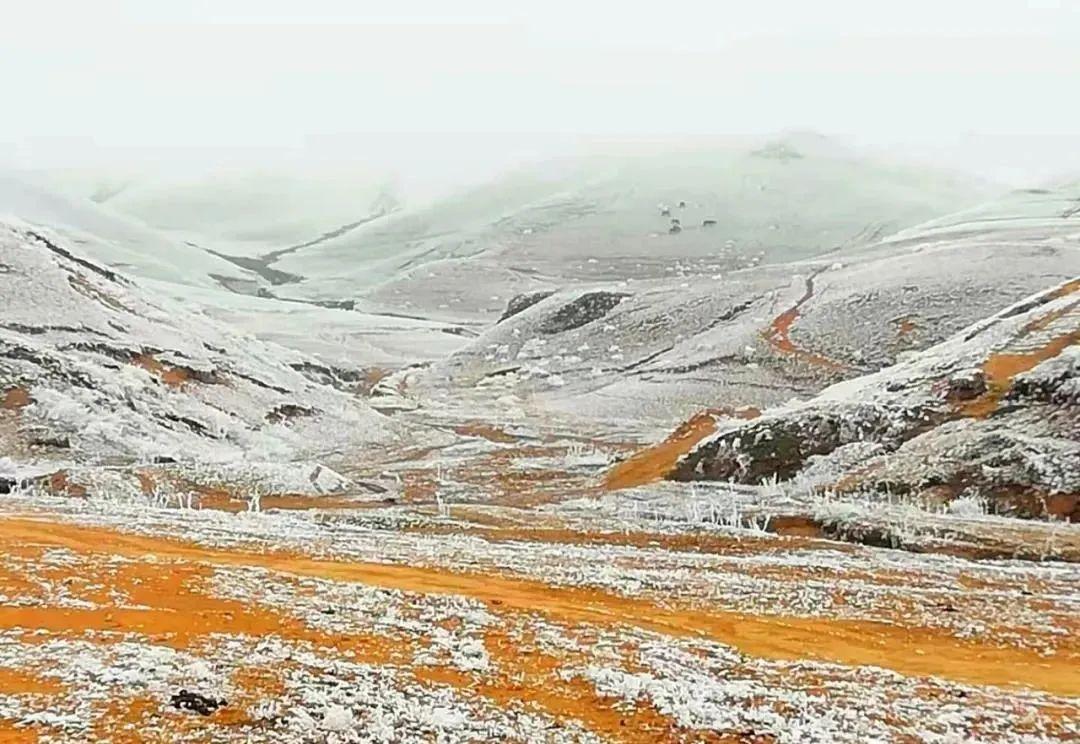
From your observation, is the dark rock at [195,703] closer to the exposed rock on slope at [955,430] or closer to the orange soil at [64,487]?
the orange soil at [64,487]

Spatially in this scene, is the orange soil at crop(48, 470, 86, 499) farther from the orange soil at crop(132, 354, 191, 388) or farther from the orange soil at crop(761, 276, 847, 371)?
the orange soil at crop(761, 276, 847, 371)

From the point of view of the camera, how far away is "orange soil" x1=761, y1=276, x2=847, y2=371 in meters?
138

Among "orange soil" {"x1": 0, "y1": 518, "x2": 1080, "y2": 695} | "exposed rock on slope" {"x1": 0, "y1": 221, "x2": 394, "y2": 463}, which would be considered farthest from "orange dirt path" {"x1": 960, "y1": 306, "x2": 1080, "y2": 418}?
"exposed rock on slope" {"x1": 0, "y1": 221, "x2": 394, "y2": 463}

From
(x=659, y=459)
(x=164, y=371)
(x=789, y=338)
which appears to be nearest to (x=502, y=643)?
(x=659, y=459)

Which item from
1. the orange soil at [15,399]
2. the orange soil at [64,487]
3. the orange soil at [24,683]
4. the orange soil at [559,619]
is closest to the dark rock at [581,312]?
the orange soil at [15,399]

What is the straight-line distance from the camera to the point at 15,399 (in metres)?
84.5

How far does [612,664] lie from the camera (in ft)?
76.3

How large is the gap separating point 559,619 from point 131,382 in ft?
250

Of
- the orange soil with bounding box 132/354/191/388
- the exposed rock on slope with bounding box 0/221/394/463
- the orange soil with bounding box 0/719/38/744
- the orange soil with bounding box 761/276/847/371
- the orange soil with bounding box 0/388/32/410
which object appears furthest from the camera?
the orange soil with bounding box 761/276/847/371

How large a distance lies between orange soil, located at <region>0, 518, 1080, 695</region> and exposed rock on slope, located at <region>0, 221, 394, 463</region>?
47663 millimetres

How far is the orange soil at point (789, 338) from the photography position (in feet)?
452

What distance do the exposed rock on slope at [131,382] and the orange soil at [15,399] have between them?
145mm

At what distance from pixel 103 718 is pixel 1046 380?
61438 mm

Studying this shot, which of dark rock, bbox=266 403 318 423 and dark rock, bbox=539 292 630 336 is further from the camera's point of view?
Answer: dark rock, bbox=539 292 630 336
